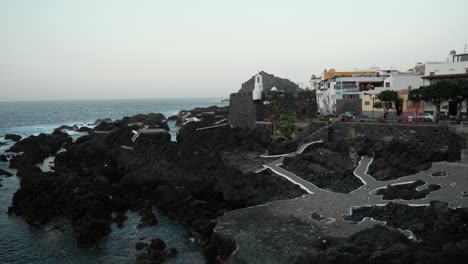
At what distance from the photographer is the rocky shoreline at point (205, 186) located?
2053 centimetres

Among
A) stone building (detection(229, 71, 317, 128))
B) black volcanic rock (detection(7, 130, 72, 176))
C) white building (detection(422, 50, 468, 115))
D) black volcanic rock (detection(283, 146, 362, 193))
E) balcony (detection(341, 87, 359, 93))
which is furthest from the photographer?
balcony (detection(341, 87, 359, 93))

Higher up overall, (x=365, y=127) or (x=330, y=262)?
(x=365, y=127)

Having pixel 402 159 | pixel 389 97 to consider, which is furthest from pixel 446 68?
pixel 402 159

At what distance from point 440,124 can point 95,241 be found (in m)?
28.1

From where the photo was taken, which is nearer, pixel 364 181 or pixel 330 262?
pixel 330 262

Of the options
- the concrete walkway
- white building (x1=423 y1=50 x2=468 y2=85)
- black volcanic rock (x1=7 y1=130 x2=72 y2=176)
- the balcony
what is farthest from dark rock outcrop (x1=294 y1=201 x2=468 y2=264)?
the balcony

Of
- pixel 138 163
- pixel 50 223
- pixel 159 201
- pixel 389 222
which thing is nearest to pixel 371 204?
pixel 389 222

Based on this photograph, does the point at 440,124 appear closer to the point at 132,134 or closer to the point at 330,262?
the point at 330,262

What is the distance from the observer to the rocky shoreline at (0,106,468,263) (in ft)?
67.4

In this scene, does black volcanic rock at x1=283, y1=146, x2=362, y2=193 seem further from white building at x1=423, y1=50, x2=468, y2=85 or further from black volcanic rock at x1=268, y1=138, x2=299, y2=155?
white building at x1=423, y1=50, x2=468, y2=85

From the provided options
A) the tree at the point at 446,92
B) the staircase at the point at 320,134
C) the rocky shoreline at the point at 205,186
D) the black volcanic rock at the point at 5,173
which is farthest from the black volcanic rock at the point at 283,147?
the black volcanic rock at the point at 5,173

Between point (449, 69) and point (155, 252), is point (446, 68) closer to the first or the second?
point (449, 69)

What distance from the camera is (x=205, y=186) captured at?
3086cm

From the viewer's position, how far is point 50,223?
87.8 ft
